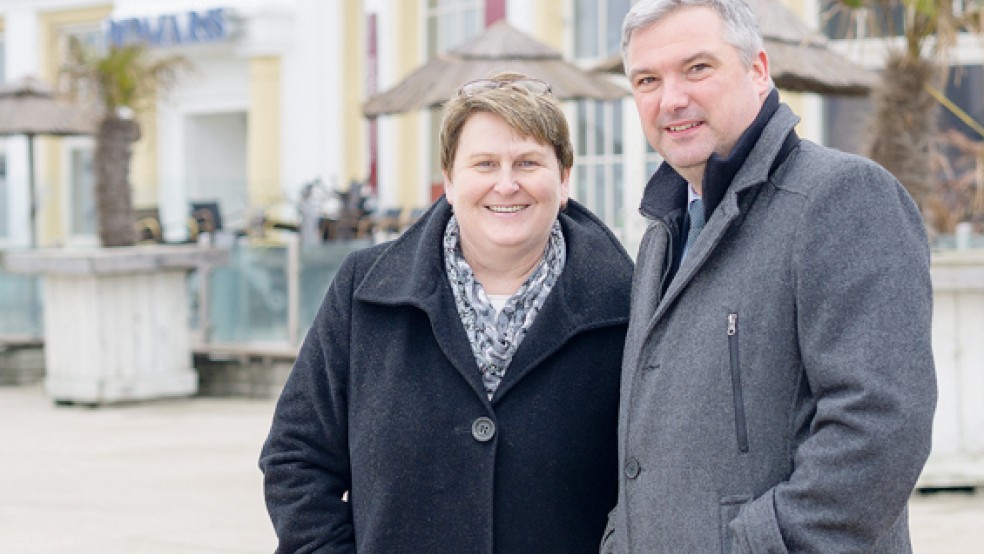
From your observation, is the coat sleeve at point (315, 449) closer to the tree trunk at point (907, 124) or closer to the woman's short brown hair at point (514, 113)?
the woman's short brown hair at point (514, 113)

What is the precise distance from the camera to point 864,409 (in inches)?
92.7

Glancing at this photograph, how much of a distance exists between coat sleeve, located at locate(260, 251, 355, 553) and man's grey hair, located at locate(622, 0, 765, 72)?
0.85m

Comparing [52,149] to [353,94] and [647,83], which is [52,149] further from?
[647,83]

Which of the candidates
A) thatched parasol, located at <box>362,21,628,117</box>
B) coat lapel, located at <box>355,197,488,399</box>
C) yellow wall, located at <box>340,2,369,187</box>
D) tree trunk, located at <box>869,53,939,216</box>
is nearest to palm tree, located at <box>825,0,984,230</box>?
tree trunk, located at <box>869,53,939,216</box>

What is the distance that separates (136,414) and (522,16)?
7.45 metres

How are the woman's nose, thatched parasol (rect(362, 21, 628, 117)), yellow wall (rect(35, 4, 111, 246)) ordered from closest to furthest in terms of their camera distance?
the woman's nose, thatched parasol (rect(362, 21, 628, 117)), yellow wall (rect(35, 4, 111, 246))

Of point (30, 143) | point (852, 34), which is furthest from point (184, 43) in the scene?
point (852, 34)

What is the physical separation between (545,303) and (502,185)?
0.84 ft

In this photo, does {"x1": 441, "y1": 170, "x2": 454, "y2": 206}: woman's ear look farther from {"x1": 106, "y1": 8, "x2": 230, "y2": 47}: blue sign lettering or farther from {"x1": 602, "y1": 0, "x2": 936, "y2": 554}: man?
{"x1": 106, "y1": 8, "x2": 230, "y2": 47}: blue sign lettering

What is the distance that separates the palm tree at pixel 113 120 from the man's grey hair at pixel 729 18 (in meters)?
9.39

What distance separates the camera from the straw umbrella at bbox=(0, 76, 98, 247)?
15164 millimetres

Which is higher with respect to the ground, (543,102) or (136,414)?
(543,102)

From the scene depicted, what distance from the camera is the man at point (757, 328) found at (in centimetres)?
237

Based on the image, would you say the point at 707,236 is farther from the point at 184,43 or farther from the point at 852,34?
the point at 184,43
